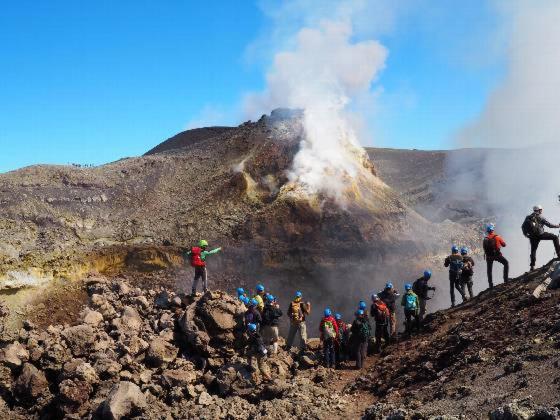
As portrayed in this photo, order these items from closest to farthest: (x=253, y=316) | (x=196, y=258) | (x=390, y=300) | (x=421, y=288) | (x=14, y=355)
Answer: (x=253, y=316) → (x=14, y=355) → (x=390, y=300) → (x=421, y=288) → (x=196, y=258)

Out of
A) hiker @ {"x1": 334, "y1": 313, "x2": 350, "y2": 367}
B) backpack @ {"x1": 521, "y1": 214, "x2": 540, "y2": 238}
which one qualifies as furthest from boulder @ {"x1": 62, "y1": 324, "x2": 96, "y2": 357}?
backpack @ {"x1": 521, "y1": 214, "x2": 540, "y2": 238}

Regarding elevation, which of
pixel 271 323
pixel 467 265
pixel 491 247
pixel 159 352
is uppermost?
pixel 491 247

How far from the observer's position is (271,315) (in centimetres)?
1195

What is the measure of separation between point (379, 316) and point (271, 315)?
2595 mm

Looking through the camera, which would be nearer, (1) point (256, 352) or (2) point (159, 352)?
(1) point (256, 352)

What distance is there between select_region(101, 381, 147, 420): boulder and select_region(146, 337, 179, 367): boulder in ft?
5.72

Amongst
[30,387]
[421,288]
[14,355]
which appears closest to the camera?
[30,387]

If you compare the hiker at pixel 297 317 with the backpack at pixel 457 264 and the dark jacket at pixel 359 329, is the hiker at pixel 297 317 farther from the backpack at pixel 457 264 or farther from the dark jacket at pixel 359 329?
the backpack at pixel 457 264

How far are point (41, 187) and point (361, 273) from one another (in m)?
14.7

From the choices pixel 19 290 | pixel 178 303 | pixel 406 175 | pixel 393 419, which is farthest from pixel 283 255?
pixel 406 175

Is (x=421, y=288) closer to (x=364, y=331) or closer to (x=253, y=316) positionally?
(x=364, y=331)

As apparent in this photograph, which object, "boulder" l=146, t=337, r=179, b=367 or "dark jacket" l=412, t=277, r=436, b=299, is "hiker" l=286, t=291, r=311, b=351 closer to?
"dark jacket" l=412, t=277, r=436, b=299

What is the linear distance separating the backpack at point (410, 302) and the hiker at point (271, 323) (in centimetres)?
309

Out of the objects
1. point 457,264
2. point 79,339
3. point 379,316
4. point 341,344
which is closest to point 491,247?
point 457,264
